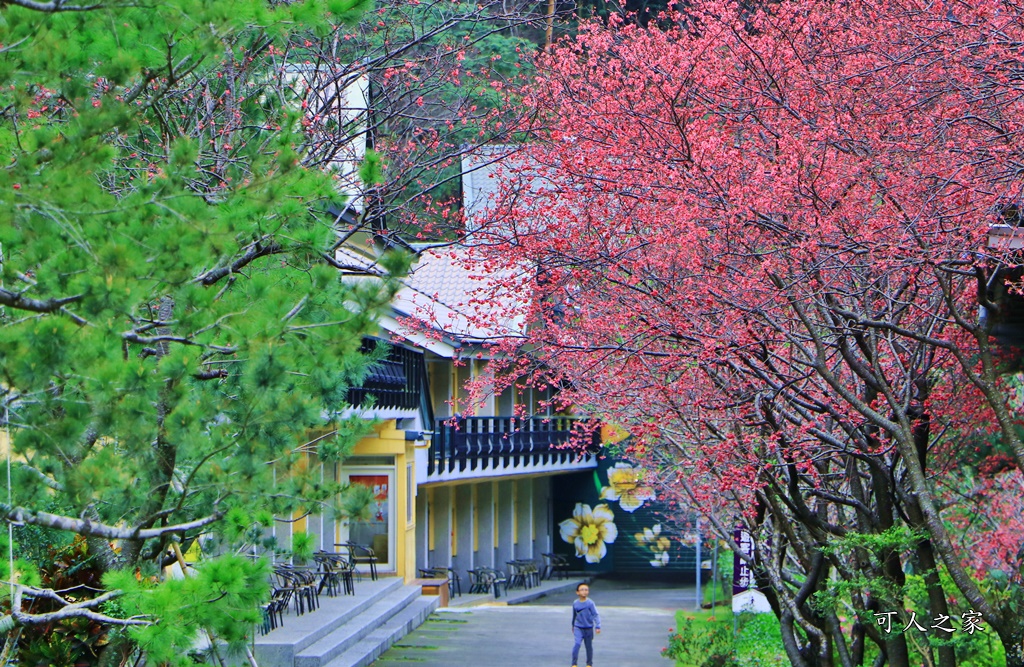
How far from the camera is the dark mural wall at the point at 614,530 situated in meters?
40.5

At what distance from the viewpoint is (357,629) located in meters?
18.8

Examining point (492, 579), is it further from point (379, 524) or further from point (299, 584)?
point (299, 584)

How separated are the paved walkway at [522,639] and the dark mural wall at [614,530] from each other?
31.2ft

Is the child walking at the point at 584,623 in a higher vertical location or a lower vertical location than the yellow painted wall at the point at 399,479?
lower

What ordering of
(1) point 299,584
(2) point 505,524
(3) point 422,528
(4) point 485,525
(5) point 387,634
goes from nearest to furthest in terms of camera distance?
(1) point 299,584, (5) point 387,634, (3) point 422,528, (4) point 485,525, (2) point 505,524

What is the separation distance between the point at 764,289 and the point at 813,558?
3.30 m

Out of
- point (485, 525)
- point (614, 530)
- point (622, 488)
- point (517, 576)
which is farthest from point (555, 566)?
point (517, 576)

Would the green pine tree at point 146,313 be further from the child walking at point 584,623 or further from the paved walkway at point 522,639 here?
the paved walkway at point 522,639

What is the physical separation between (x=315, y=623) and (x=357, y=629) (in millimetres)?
1011

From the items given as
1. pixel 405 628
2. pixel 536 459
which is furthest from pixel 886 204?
pixel 536 459

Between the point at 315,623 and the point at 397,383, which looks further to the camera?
the point at 397,383

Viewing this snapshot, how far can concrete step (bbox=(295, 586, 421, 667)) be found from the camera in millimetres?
15961

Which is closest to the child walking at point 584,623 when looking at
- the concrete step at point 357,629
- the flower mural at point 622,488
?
the concrete step at point 357,629

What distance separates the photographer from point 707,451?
39.5 feet
